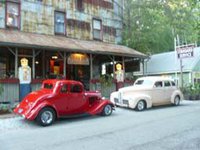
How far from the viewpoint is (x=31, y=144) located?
7.54m

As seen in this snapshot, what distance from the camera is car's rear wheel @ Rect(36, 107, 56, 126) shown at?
10.1 m

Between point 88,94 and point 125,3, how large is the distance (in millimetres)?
18412

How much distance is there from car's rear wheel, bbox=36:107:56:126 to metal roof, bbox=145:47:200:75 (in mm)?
19726

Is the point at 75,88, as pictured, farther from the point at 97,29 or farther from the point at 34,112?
the point at 97,29

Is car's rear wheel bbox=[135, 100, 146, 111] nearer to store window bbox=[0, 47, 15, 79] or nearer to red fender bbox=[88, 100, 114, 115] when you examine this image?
red fender bbox=[88, 100, 114, 115]

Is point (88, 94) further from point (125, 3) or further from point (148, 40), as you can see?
point (125, 3)

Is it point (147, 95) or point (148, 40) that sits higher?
point (148, 40)

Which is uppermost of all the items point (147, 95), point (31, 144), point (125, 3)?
point (125, 3)

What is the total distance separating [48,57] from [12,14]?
3.88 meters

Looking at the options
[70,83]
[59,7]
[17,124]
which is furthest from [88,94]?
[59,7]

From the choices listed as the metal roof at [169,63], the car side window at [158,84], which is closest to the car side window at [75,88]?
the car side window at [158,84]

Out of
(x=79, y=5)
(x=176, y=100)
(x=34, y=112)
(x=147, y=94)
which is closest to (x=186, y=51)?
(x=176, y=100)

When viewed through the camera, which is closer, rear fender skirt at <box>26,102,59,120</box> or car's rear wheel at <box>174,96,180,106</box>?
rear fender skirt at <box>26,102,59,120</box>

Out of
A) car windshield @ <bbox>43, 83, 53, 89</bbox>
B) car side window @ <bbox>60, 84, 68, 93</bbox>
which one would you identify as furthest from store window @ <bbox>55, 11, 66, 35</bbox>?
car side window @ <bbox>60, 84, 68, 93</bbox>
